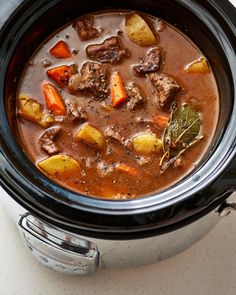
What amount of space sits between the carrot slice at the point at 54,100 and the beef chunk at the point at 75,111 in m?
0.02

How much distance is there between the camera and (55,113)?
2023 millimetres

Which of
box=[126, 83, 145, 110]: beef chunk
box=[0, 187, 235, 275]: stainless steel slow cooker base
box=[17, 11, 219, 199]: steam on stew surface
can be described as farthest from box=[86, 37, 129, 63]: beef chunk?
box=[0, 187, 235, 275]: stainless steel slow cooker base

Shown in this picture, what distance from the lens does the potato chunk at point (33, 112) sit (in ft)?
6.61

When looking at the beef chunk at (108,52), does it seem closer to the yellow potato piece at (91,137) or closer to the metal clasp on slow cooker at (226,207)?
the yellow potato piece at (91,137)

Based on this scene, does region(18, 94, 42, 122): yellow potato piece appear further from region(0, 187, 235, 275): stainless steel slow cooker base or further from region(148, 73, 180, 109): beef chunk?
region(148, 73, 180, 109): beef chunk

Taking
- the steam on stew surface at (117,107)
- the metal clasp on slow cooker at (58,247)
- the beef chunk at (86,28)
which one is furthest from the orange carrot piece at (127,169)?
the beef chunk at (86,28)

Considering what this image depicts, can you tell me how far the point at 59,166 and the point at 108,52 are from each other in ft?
1.30

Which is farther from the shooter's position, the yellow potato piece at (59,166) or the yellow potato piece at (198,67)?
the yellow potato piece at (198,67)

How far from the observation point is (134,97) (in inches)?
79.8

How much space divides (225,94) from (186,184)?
0.35 metres

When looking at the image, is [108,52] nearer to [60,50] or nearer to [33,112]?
[60,50]

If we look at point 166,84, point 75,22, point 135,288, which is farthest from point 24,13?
point 135,288

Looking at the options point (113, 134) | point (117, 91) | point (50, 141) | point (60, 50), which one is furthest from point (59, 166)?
point (60, 50)

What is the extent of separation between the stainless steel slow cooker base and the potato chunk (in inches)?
8.8
